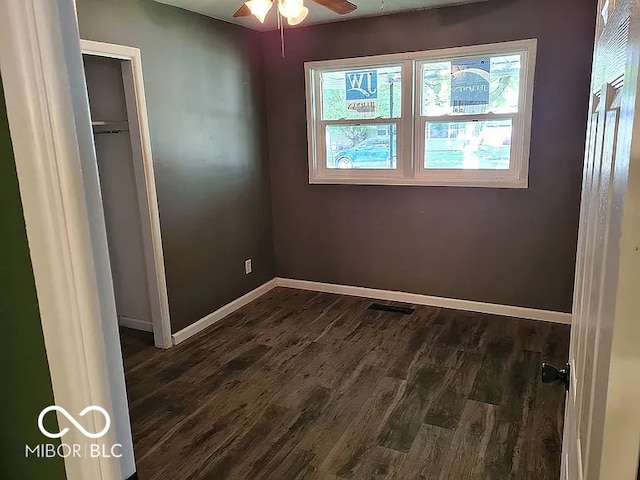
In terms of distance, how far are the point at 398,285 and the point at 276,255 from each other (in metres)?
1.26

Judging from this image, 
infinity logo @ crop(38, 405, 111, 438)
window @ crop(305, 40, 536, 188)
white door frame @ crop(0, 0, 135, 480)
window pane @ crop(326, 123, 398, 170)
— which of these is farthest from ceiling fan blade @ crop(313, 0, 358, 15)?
infinity logo @ crop(38, 405, 111, 438)

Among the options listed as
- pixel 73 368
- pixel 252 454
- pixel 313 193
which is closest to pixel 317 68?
pixel 313 193

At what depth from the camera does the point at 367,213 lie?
14.1 ft

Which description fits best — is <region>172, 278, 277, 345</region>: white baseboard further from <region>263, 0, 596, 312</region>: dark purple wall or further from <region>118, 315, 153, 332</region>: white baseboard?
<region>118, 315, 153, 332</region>: white baseboard

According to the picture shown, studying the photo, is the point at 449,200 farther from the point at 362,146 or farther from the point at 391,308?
the point at 391,308

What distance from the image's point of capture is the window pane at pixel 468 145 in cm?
372

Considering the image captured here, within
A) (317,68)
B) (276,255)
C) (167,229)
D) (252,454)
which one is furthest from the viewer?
(276,255)

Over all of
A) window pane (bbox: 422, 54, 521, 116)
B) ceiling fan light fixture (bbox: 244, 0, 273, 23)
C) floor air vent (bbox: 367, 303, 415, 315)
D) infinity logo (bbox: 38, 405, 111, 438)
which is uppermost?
ceiling fan light fixture (bbox: 244, 0, 273, 23)

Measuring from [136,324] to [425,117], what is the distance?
2.91m

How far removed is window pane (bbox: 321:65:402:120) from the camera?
13.2ft

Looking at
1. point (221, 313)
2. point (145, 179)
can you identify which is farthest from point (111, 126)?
point (221, 313)

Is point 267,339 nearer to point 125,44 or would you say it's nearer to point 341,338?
point 341,338

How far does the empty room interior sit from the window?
0.02m

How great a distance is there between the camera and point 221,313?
4098mm
